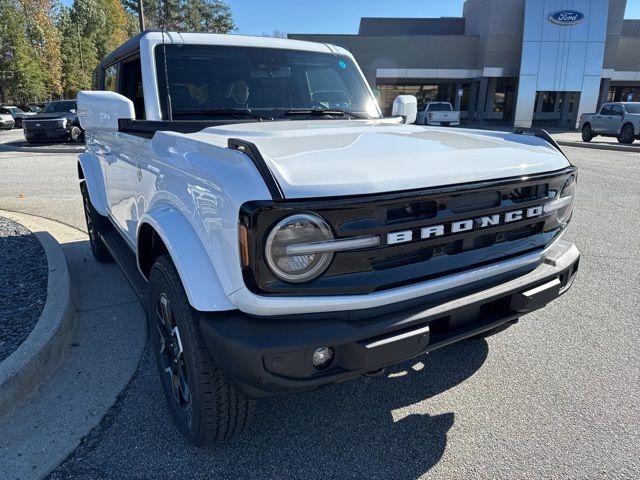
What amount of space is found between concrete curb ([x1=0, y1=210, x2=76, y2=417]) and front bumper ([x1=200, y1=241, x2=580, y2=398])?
1.52 metres

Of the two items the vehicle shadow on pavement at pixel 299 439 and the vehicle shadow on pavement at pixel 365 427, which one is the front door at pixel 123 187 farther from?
the vehicle shadow on pavement at pixel 365 427

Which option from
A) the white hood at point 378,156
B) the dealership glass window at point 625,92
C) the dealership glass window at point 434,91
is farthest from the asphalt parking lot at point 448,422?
the dealership glass window at point 625,92

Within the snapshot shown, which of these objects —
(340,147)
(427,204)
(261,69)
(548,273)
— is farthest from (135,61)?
(548,273)

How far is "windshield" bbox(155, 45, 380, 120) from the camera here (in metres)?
3.18

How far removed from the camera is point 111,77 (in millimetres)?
4668

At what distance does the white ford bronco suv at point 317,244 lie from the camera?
182 cm

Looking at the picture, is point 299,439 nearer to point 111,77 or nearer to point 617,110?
point 111,77

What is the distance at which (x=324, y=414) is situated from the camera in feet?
8.71

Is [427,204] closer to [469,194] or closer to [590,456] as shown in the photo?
[469,194]

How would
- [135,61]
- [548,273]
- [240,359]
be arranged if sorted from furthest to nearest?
1. [135,61]
2. [548,273]
3. [240,359]

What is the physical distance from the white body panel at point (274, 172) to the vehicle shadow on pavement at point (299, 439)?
2.88 feet

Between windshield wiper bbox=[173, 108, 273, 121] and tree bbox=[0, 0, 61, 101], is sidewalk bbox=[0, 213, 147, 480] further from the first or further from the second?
tree bbox=[0, 0, 61, 101]

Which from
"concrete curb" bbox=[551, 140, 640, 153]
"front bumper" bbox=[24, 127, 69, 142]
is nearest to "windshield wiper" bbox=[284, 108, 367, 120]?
"front bumper" bbox=[24, 127, 69, 142]

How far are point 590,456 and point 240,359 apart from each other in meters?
1.81
